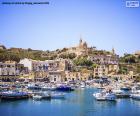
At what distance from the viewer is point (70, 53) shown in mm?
17281

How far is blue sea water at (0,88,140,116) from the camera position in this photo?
22.2 ft

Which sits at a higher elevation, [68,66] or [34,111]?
[68,66]

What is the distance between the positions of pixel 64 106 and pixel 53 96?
4.28 ft

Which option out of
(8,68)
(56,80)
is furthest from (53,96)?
(56,80)

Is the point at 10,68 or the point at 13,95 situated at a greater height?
the point at 10,68

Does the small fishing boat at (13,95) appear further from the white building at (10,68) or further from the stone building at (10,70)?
the white building at (10,68)

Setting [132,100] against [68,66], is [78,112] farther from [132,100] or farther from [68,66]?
[68,66]

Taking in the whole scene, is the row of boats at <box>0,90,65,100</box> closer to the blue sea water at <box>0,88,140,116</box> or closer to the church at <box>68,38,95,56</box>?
the blue sea water at <box>0,88,140,116</box>

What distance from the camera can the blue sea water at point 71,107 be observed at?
678 centimetres

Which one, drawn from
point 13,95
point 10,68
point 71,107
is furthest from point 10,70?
point 71,107

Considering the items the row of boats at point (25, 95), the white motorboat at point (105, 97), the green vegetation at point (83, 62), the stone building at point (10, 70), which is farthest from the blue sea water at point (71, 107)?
the green vegetation at point (83, 62)

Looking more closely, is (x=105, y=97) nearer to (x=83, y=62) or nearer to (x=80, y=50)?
(x=83, y=62)

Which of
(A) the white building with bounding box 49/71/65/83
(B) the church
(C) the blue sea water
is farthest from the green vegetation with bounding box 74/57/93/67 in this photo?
(C) the blue sea water

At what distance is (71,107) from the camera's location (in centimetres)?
757
